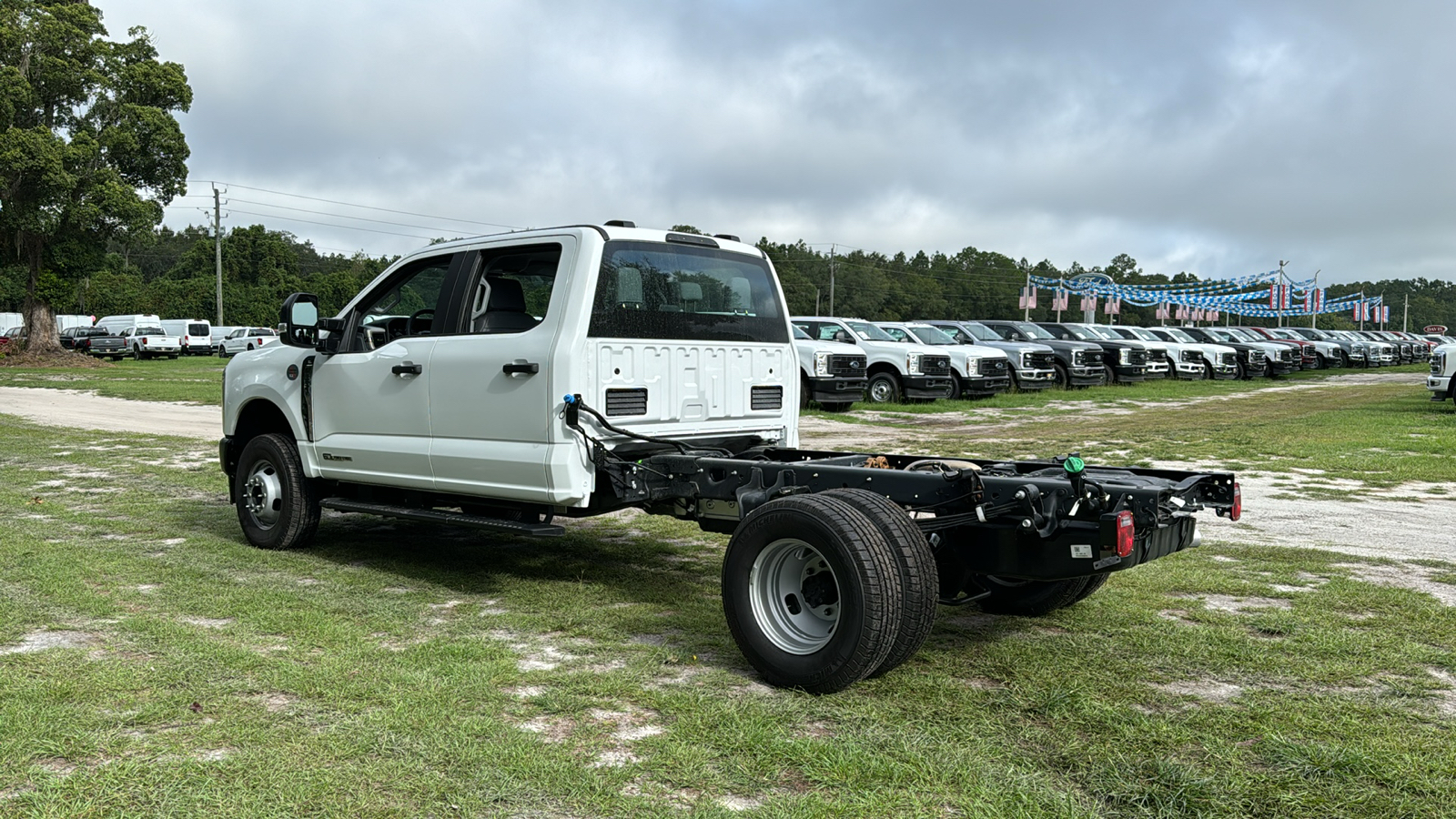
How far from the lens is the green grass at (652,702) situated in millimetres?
3471

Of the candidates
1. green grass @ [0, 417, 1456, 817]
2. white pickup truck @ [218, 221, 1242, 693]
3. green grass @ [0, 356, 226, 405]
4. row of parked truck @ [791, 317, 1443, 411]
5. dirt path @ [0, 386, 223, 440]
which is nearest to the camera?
green grass @ [0, 417, 1456, 817]

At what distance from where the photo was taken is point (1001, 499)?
453 cm

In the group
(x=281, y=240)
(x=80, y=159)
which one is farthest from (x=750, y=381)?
(x=281, y=240)

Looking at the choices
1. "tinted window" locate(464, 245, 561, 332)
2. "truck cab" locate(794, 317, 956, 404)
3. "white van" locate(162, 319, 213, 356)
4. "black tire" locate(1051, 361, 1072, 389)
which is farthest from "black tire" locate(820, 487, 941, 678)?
"white van" locate(162, 319, 213, 356)

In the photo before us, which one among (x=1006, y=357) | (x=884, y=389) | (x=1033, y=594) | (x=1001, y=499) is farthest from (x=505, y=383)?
(x=1006, y=357)

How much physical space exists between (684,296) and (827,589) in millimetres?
2331

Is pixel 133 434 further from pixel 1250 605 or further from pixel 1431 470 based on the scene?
pixel 1431 470

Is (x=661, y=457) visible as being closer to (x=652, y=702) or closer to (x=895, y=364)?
(x=652, y=702)

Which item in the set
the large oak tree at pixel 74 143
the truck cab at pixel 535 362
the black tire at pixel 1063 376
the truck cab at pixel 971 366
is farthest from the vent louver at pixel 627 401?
the large oak tree at pixel 74 143

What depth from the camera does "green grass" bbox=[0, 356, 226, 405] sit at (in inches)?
961

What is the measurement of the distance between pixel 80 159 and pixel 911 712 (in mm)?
42072

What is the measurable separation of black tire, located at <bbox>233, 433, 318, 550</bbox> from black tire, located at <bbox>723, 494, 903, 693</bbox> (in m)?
3.74

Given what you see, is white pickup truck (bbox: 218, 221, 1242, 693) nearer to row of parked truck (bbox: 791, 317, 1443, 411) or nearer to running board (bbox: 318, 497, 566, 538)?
running board (bbox: 318, 497, 566, 538)

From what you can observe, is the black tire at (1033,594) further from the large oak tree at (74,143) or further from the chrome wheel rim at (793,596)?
the large oak tree at (74,143)
